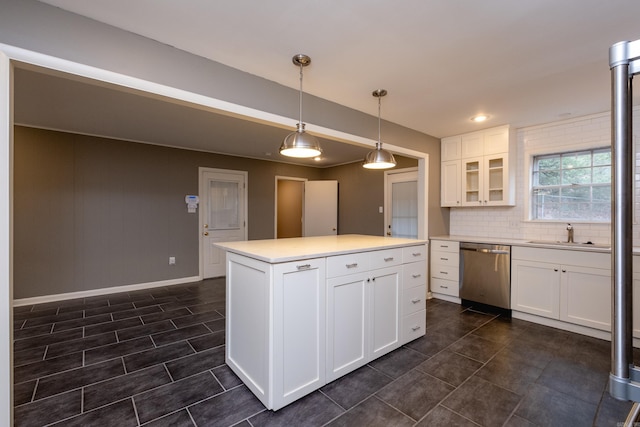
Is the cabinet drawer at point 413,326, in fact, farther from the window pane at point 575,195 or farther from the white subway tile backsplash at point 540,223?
the window pane at point 575,195

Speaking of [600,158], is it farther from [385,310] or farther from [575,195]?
[385,310]

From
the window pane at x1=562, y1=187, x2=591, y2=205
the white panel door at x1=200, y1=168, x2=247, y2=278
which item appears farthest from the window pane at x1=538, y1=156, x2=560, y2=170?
the white panel door at x1=200, y1=168, x2=247, y2=278

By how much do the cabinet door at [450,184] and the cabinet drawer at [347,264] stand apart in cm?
251

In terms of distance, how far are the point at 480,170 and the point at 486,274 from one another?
1.40 metres

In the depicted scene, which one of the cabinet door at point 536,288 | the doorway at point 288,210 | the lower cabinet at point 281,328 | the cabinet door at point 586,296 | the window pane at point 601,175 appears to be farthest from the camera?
the doorway at point 288,210

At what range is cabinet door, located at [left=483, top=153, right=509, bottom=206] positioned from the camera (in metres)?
3.81

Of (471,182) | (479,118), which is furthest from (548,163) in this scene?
(479,118)

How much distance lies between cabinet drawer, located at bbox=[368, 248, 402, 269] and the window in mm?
2466

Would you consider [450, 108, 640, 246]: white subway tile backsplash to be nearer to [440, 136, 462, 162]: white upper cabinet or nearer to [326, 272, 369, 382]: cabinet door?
[440, 136, 462, 162]: white upper cabinet

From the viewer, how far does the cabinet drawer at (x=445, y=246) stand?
12.6 feet

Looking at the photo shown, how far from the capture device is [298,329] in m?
1.90

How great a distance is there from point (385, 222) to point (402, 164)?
1.11 meters

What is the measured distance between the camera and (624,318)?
646mm

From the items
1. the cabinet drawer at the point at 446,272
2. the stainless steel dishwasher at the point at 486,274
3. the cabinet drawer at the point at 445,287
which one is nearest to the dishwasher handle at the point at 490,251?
the stainless steel dishwasher at the point at 486,274
